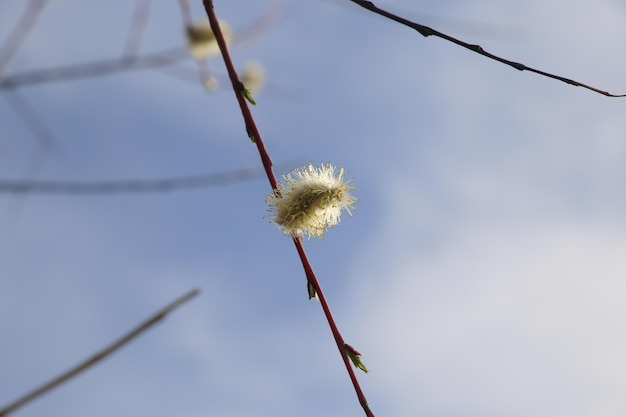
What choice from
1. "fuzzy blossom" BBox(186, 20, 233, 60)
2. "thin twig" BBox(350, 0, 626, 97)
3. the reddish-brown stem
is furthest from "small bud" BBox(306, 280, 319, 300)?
"fuzzy blossom" BBox(186, 20, 233, 60)

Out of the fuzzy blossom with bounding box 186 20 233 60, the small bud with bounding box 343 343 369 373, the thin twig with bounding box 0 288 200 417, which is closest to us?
the thin twig with bounding box 0 288 200 417

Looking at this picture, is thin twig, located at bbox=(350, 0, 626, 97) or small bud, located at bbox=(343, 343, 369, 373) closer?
thin twig, located at bbox=(350, 0, 626, 97)

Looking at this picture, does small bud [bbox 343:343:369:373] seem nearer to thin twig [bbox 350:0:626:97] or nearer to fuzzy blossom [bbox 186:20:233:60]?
thin twig [bbox 350:0:626:97]

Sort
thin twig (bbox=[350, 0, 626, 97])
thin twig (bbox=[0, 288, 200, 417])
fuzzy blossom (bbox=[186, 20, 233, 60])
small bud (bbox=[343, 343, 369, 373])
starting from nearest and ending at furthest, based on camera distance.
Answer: thin twig (bbox=[0, 288, 200, 417]) → thin twig (bbox=[350, 0, 626, 97]) → small bud (bbox=[343, 343, 369, 373]) → fuzzy blossom (bbox=[186, 20, 233, 60])

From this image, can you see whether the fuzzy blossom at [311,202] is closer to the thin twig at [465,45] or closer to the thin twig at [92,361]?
the thin twig at [465,45]

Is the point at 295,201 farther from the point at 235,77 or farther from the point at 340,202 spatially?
the point at 235,77

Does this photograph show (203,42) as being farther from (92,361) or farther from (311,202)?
(92,361)

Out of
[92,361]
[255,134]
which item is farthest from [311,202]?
[92,361]
